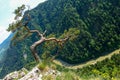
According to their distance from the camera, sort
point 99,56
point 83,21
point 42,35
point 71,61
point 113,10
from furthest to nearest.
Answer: point 83,21 < point 113,10 < point 71,61 < point 99,56 < point 42,35

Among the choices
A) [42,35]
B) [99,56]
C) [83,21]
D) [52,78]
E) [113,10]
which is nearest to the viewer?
[52,78]

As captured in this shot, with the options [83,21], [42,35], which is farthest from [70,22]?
[42,35]

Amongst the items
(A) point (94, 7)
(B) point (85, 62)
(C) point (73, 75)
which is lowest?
(B) point (85, 62)

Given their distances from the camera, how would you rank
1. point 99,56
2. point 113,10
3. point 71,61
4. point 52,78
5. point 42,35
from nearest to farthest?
point 52,78 → point 42,35 → point 99,56 → point 71,61 → point 113,10

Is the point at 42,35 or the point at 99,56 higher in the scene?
the point at 42,35

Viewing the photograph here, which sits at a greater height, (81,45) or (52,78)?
(52,78)

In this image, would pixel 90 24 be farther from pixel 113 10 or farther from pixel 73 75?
pixel 73 75

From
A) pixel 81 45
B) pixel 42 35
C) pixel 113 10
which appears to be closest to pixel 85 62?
pixel 81 45

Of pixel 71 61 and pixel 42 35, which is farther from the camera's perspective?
pixel 71 61

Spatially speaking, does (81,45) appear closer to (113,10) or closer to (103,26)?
(103,26)
